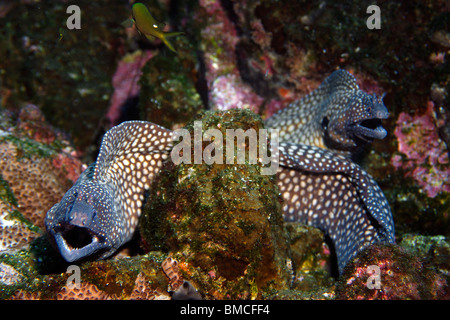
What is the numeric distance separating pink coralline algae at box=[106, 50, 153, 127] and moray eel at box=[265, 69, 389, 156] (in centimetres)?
361

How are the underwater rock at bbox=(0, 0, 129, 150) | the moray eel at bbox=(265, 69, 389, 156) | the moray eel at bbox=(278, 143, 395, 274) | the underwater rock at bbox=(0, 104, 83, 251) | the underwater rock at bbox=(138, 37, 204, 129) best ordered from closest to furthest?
1. the underwater rock at bbox=(0, 104, 83, 251)
2. the moray eel at bbox=(278, 143, 395, 274)
3. the moray eel at bbox=(265, 69, 389, 156)
4. the underwater rock at bbox=(138, 37, 204, 129)
5. the underwater rock at bbox=(0, 0, 129, 150)

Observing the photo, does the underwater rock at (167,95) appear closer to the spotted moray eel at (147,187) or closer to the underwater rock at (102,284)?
the spotted moray eel at (147,187)

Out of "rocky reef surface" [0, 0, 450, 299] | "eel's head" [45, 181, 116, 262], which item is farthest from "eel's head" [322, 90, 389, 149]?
"eel's head" [45, 181, 116, 262]

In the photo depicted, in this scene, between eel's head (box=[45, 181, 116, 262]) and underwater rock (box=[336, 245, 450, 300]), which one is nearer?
underwater rock (box=[336, 245, 450, 300])

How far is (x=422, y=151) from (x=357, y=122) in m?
1.76

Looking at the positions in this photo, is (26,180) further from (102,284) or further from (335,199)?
(335,199)

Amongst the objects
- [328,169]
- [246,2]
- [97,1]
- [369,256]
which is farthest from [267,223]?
[97,1]

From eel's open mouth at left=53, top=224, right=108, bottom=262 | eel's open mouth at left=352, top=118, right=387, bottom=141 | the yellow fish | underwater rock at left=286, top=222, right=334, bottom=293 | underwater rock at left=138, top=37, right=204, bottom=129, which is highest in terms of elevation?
the yellow fish

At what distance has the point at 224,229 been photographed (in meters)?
2.63

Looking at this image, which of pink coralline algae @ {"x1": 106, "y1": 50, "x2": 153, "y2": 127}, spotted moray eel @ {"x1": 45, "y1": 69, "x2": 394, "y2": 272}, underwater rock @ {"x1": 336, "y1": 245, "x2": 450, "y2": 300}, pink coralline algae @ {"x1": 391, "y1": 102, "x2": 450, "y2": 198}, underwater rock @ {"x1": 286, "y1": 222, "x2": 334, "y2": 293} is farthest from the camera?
pink coralline algae @ {"x1": 106, "y1": 50, "x2": 153, "y2": 127}

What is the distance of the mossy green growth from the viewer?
103 inches

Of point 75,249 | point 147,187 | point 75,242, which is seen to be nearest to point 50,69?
point 147,187

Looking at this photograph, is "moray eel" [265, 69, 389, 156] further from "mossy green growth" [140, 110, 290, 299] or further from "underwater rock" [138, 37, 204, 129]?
"mossy green growth" [140, 110, 290, 299]

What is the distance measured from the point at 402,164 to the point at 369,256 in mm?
3309
